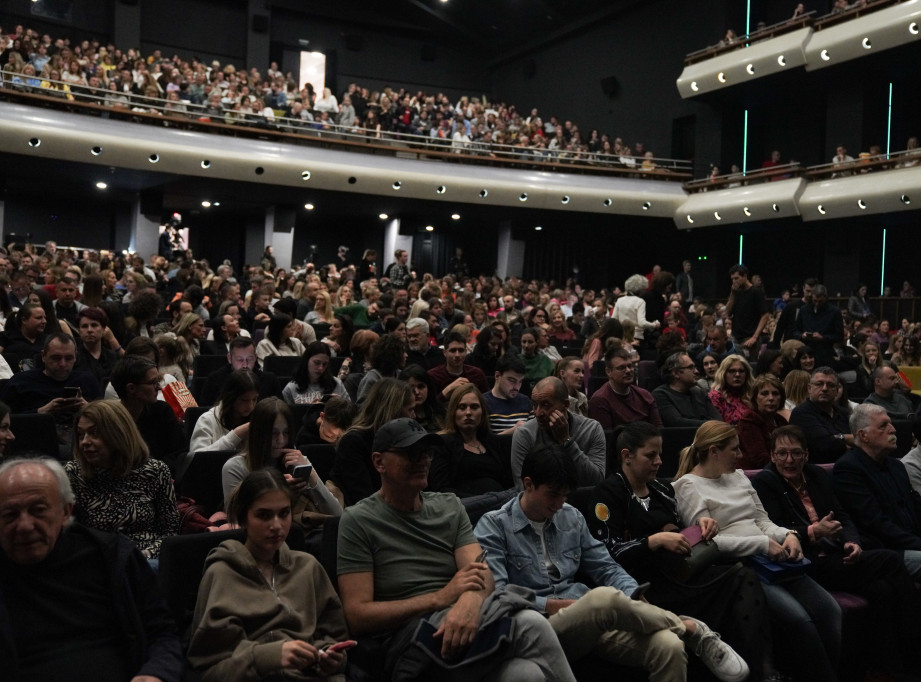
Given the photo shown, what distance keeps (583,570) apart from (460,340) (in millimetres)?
2380

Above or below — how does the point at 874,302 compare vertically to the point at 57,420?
above

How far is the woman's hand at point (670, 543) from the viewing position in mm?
3092

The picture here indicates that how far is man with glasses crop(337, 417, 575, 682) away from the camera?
244 centimetres

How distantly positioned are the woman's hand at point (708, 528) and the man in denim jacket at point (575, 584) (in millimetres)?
388

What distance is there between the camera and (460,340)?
5258 mm

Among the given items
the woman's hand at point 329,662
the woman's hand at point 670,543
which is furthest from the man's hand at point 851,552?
the woman's hand at point 329,662

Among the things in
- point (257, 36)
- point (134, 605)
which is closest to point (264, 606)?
point (134, 605)

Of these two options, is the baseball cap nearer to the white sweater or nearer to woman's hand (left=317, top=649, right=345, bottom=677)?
woman's hand (left=317, top=649, right=345, bottom=677)

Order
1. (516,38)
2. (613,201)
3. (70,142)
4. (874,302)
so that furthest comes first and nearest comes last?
(516,38)
(613,201)
(874,302)
(70,142)

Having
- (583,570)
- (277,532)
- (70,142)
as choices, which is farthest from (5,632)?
(70,142)

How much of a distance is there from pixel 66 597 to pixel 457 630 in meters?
1.01

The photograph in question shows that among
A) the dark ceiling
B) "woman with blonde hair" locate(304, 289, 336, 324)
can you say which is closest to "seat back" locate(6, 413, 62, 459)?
"woman with blonde hair" locate(304, 289, 336, 324)

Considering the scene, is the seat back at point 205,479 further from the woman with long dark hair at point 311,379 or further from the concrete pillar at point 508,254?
the concrete pillar at point 508,254

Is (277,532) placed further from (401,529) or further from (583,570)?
(583,570)
